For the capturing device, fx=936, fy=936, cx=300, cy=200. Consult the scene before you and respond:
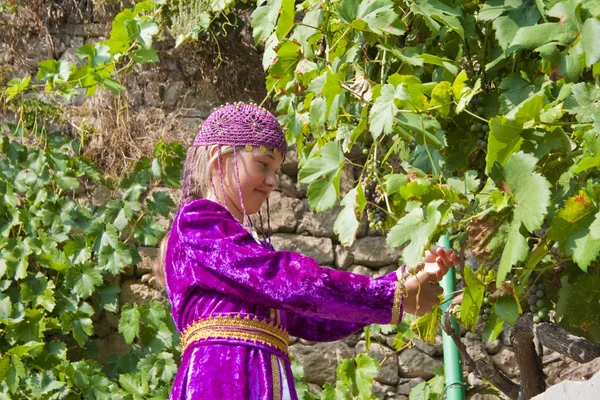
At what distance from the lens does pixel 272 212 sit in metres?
3.71

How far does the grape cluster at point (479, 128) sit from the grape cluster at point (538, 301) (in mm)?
299

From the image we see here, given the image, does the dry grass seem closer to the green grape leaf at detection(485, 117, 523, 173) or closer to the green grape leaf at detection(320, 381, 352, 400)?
the green grape leaf at detection(320, 381, 352, 400)

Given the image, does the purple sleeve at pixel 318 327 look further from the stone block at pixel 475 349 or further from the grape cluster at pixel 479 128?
the stone block at pixel 475 349

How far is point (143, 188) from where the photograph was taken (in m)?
3.51

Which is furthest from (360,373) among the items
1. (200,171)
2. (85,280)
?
(200,171)

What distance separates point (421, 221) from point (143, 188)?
81.8 inches

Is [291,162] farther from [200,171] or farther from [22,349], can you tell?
[200,171]

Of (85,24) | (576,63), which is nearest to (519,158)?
(576,63)

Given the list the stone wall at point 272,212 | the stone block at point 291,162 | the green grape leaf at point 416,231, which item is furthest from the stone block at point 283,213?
the green grape leaf at point 416,231

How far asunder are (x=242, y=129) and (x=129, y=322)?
5.24ft

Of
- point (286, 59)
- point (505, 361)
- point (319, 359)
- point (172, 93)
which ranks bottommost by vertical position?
point (505, 361)

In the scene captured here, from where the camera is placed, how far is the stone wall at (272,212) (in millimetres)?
3568

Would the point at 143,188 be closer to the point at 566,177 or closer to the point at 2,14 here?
→ the point at 2,14

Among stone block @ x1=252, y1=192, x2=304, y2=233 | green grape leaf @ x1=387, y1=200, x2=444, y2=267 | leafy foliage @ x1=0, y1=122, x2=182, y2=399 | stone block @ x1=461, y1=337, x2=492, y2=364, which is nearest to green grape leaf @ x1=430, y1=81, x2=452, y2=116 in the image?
green grape leaf @ x1=387, y1=200, x2=444, y2=267
